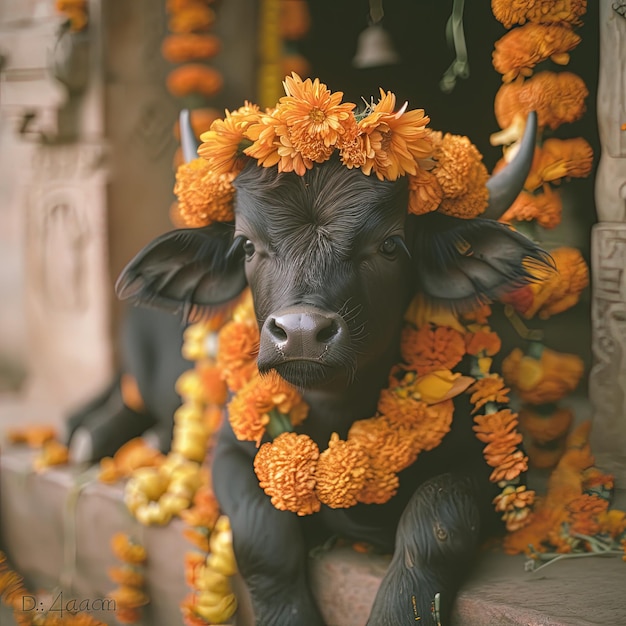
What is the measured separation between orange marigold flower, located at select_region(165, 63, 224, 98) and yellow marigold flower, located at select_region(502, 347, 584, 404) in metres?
2.17

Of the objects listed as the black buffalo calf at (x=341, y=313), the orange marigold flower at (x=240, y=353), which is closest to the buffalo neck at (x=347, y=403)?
the black buffalo calf at (x=341, y=313)

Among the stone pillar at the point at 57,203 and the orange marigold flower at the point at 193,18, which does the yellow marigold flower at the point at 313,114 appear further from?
the stone pillar at the point at 57,203

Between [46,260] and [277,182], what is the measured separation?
2.60 m

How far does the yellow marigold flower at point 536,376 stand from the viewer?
9.47 ft

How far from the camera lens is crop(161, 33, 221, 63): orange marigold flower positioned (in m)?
4.27

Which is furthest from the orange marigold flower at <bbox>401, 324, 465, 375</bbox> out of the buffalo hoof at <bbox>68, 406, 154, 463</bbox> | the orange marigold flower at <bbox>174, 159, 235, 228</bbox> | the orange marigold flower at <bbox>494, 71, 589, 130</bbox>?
the buffalo hoof at <bbox>68, 406, 154, 463</bbox>

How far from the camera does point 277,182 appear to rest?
7.52 ft

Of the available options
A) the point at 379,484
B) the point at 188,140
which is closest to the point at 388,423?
the point at 379,484

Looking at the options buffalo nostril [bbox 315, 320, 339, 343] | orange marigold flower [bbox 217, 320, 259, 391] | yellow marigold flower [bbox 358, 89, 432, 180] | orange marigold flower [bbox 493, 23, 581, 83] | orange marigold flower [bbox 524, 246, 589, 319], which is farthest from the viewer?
orange marigold flower [bbox 524, 246, 589, 319]

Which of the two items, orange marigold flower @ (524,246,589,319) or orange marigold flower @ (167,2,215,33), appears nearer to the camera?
orange marigold flower @ (524,246,589,319)

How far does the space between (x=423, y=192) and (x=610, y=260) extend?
2.31 feet

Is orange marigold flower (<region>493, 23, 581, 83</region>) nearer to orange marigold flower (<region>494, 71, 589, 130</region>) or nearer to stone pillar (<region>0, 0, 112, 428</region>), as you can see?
orange marigold flower (<region>494, 71, 589, 130</region>)

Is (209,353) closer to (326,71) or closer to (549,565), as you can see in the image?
(549,565)

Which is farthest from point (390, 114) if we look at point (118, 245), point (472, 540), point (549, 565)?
point (118, 245)
